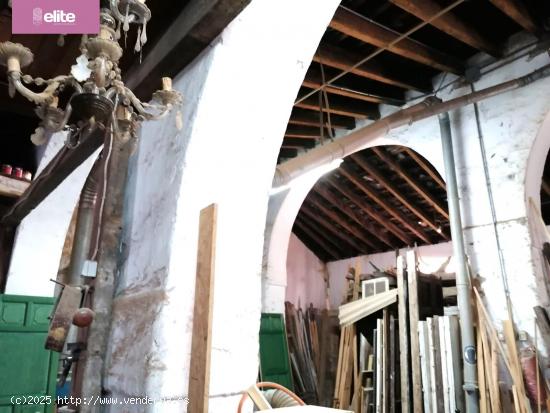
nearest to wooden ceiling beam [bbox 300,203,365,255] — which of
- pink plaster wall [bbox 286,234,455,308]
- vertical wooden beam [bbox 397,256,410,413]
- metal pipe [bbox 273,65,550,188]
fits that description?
pink plaster wall [bbox 286,234,455,308]

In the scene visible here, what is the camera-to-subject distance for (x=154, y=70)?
1896mm

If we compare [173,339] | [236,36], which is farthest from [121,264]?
[236,36]

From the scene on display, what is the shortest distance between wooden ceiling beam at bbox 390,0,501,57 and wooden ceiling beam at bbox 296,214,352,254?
5.40m

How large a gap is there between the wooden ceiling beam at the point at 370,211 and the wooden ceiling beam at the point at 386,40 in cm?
323

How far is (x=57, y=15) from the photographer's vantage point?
52.4 inches

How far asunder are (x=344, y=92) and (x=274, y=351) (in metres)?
3.45

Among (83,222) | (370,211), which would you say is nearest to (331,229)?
(370,211)

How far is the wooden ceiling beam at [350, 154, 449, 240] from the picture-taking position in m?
6.27

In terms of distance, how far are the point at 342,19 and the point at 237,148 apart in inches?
89.2

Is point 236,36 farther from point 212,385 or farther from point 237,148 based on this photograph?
point 212,385

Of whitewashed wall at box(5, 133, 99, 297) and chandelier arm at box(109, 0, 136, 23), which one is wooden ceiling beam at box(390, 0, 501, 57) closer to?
chandelier arm at box(109, 0, 136, 23)

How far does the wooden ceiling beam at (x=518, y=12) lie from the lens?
328 cm

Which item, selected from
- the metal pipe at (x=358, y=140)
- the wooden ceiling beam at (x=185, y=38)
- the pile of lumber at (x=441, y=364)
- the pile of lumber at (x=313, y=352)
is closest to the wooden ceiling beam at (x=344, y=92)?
the metal pipe at (x=358, y=140)

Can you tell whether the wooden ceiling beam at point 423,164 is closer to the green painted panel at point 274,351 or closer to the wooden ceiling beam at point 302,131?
the wooden ceiling beam at point 302,131
